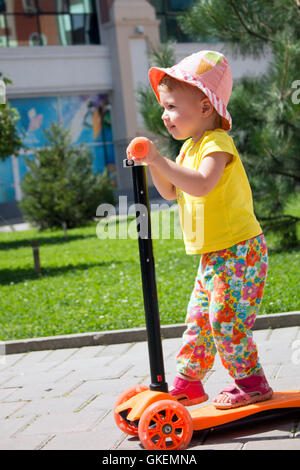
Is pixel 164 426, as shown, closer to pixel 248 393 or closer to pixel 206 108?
pixel 248 393

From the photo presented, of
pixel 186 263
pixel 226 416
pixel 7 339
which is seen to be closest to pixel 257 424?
pixel 226 416

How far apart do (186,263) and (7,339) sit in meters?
3.88

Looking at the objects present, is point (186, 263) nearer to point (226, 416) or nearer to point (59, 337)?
point (59, 337)

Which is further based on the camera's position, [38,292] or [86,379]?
[38,292]

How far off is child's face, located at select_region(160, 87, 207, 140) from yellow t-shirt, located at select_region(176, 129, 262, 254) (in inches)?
3.0

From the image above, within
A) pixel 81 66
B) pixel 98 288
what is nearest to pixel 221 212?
pixel 98 288

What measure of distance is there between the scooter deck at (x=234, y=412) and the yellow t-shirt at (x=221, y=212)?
69cm

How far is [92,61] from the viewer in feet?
97.1

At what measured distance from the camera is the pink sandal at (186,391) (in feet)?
11.1

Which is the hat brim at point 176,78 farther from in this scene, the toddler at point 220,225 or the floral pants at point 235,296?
the floral pants at point 235,296

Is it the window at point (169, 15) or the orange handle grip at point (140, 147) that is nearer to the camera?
the orange handle grip at point (140, 147)

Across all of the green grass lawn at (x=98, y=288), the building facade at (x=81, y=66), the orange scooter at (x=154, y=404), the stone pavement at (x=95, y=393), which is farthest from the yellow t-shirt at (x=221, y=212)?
the building facade at (x=81, y=66)

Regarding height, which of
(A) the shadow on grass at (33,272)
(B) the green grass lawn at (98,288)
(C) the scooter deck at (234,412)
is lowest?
(A) the shadow on grass at (33,272)

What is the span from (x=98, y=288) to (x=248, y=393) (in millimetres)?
4995
